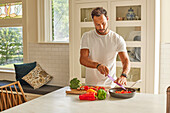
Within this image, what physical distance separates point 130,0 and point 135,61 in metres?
0.98

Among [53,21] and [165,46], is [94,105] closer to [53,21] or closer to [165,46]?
[165,46]

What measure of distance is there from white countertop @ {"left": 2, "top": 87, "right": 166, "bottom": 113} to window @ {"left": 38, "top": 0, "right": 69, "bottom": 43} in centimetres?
274

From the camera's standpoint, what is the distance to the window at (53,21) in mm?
4910

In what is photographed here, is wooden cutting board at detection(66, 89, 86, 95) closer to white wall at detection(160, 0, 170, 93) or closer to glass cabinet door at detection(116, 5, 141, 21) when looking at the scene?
glass cabinet door at detection(116, 5, 141, 21)

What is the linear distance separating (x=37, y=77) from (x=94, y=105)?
2852 millimetres

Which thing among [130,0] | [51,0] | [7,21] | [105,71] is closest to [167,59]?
[130,0]

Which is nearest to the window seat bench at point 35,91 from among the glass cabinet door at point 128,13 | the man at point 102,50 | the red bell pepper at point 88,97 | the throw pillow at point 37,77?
the throw pillow at point 37,77

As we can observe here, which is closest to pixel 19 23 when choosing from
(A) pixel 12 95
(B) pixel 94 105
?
(A) pixel 12 95

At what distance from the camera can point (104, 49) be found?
2.90 meters

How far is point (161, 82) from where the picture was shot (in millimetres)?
4145

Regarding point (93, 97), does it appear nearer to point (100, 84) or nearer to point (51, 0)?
point (100, 84)

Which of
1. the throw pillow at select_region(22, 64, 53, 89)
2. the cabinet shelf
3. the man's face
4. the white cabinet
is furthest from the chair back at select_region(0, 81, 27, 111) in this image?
the cabinet shelf

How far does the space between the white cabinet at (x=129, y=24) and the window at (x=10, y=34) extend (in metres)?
1.84

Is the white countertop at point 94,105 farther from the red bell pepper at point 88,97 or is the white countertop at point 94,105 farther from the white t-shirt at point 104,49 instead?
the white t-shirt at point 104,49
